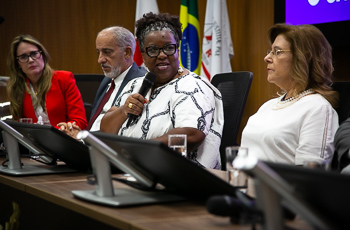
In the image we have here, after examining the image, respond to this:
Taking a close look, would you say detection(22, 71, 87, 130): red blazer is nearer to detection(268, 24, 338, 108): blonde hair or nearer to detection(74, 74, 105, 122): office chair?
detection(74, 74, 105, 122): office chair

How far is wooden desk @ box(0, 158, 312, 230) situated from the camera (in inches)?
45.7

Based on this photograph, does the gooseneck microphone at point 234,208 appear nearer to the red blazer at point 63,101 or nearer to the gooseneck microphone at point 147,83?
the gooseneck microphone at point 147,83

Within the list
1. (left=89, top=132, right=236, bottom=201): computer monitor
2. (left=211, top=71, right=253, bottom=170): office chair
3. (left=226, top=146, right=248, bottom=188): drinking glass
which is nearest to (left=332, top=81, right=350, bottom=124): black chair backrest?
(left=211, top=71, right=253, bottom=170): office chair

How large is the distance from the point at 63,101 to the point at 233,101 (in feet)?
4.41

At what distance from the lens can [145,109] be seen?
2615 millimetres

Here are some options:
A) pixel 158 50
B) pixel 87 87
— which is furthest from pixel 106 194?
pixel 87 87

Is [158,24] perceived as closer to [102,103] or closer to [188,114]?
[188,114]

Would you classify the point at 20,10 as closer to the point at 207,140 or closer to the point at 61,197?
the point at 207,140

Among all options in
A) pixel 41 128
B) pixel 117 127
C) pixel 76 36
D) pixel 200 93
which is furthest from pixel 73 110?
pixel 76 36

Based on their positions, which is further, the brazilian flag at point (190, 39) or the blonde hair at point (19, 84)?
the brazilian flag at point (190, 39)

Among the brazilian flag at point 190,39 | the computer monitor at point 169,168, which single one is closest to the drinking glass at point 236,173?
the computer monitor at point 169,168

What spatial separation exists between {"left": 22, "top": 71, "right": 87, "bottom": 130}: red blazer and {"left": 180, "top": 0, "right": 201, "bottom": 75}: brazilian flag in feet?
4.25

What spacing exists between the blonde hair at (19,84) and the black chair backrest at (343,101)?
6.57ft

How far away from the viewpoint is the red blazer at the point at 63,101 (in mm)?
3498
